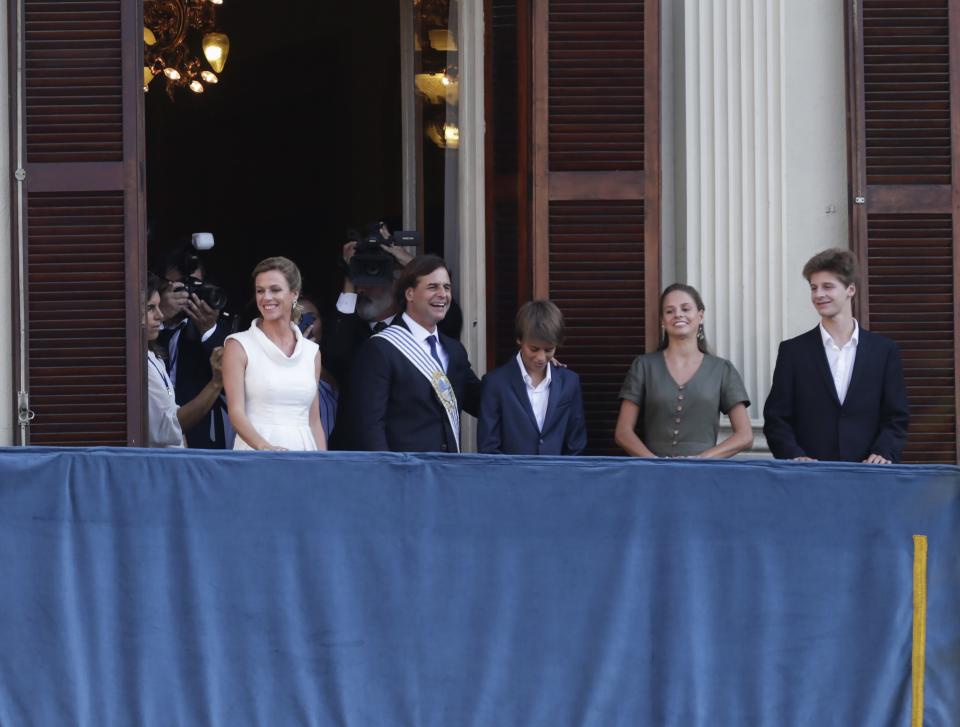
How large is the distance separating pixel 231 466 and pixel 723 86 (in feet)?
10.8

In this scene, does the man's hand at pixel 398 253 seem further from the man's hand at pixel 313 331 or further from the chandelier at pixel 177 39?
the chandelier at pixel 177 39

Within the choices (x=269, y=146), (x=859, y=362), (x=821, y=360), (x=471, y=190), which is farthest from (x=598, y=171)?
(x=269, y=146)

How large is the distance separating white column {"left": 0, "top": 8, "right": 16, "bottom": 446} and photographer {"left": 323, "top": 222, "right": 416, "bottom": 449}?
1.42 m

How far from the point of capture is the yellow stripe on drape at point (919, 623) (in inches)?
234

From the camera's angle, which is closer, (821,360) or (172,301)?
(821,360)

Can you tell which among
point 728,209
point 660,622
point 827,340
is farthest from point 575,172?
point 660,622

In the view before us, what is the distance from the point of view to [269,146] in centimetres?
1492

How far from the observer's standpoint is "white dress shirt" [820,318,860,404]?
7.29m

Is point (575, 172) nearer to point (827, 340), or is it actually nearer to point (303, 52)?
point (827, 340)

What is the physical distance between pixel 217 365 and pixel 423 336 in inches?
35.8

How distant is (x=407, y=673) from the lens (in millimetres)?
5906

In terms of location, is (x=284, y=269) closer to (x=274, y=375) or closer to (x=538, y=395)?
(x=274, y=375)

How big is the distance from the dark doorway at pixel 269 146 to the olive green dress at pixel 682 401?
647 centimetres

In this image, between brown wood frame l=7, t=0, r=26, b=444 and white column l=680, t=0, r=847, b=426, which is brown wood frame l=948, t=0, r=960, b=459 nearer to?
white column l=680, t=0, r=847, b=426
